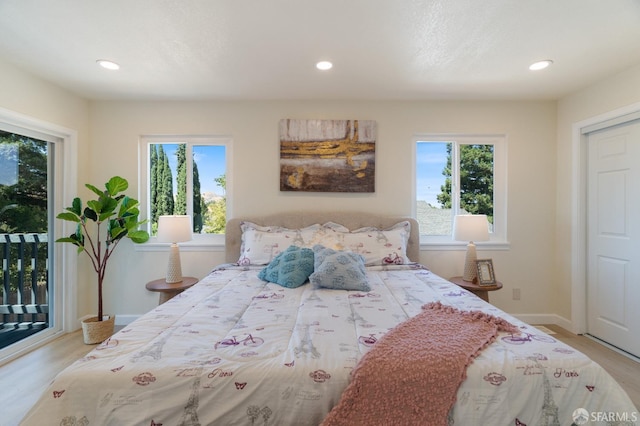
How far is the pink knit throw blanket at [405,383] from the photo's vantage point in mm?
953

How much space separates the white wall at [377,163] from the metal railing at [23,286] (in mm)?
539

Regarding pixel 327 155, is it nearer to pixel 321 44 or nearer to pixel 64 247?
pixel 321 44

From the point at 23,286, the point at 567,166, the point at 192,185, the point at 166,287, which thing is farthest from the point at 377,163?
the point at 23,286

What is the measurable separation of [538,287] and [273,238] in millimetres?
2857

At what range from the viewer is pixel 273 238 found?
275cm

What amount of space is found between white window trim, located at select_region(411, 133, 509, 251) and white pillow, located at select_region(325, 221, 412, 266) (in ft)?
1.70

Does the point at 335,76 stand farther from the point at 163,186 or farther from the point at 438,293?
the point at 163,186

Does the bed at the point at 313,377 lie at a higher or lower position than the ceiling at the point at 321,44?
lower

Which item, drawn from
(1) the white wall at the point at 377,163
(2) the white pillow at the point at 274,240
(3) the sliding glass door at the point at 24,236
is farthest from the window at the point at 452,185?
(3) the sliding glass door at the point at 24,236

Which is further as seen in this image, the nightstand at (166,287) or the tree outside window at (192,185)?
the tree outside window at (192,185)

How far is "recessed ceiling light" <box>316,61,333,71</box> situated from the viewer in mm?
2300

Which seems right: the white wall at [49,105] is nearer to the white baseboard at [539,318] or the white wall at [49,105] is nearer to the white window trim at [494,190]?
the white window trim at [494,190]

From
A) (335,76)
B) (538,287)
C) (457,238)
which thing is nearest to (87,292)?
(335,76)

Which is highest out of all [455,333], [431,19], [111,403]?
[431,19]
